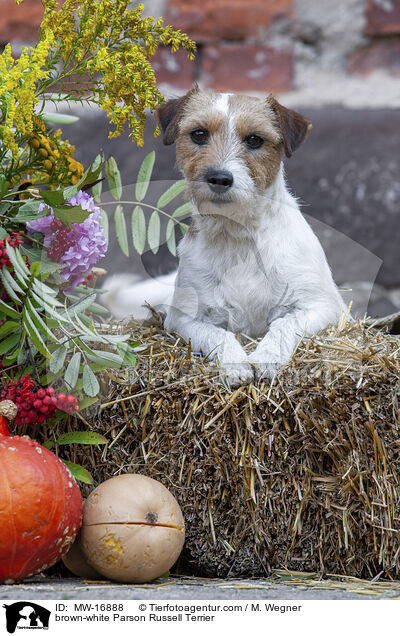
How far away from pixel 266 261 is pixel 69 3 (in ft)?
3.17

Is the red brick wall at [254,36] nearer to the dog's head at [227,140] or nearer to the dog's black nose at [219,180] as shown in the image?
the dog's head at [227,140]

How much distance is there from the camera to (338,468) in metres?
1.92

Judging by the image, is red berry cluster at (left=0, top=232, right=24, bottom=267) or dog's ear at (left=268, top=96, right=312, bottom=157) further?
dog's ear at (left=268, top=96, right=312, bottom=157)

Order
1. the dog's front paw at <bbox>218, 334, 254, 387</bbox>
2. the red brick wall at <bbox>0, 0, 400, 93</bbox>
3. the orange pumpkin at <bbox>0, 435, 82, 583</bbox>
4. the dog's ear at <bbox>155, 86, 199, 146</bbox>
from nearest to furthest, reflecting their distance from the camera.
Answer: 1. the orange pumpkin at <bbox>0, 435, 82, 583</bbox>
2. the dog's front paw at <bbox>218, 334, 254, 387</bbox>
3. the dog's ear at <bbox>155, 86, 199, 146</bbox>
4. the red brick wall at <bbox>0, 0, 400, 93</bbox>

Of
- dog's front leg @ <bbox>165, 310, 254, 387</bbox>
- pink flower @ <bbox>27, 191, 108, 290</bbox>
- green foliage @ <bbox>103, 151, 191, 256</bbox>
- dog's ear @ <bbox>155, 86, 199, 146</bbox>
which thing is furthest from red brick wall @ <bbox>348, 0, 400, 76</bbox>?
pink flower @ <bbox>27, 191, 108, 290</bbox>

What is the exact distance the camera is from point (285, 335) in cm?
216

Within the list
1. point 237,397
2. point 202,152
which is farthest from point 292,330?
point 202,152

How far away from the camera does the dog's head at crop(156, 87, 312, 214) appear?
2100mm

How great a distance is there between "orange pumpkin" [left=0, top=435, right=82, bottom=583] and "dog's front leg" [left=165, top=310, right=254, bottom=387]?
0.55 metres

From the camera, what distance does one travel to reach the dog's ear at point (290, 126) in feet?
7.16
